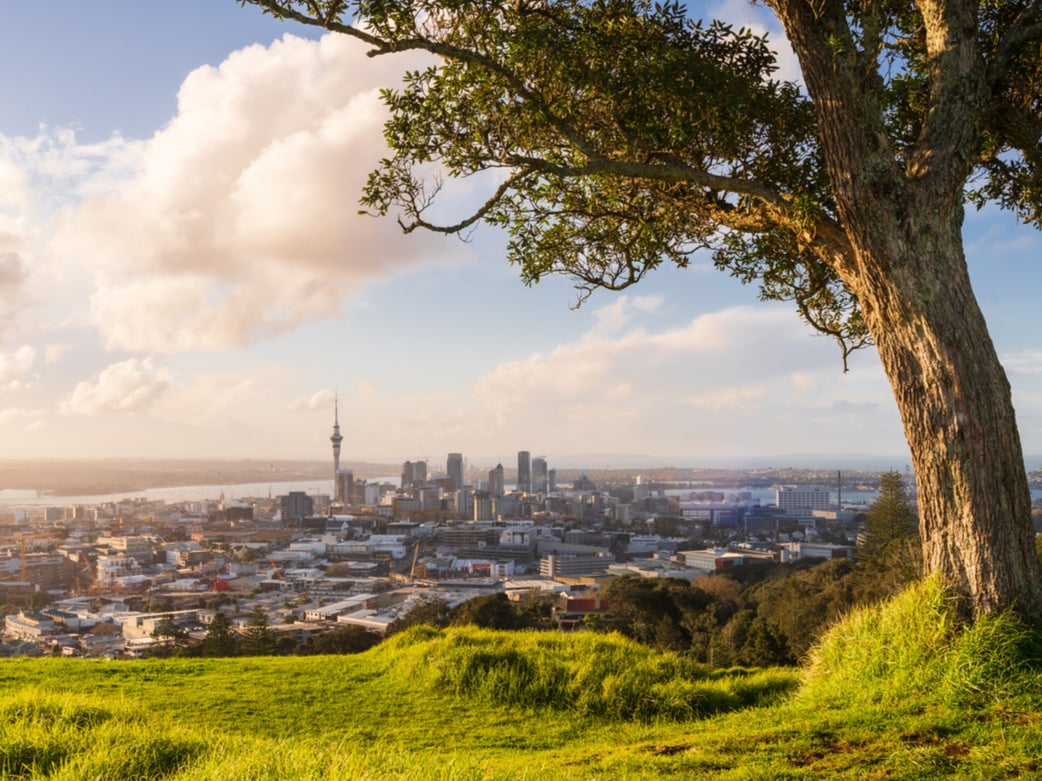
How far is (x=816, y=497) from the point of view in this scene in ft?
163

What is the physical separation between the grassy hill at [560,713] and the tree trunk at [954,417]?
0.29m

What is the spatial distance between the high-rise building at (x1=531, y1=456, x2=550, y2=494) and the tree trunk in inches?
2235

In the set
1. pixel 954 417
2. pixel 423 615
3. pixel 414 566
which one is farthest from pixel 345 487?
pixel 954 417

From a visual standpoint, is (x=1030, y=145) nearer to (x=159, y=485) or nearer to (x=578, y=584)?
(x=578, y=584)

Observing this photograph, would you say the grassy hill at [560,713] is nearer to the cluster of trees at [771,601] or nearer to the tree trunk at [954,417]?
the tree trunk at [954,417]

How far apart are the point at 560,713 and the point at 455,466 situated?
58.0m

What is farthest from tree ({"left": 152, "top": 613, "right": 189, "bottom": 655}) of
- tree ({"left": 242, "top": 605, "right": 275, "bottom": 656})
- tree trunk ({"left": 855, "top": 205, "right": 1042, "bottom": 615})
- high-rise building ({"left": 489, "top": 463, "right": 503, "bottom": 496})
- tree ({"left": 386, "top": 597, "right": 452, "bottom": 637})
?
high-rise building ({"left": 489, "top": 463, "right": 503, "bottom": 496})

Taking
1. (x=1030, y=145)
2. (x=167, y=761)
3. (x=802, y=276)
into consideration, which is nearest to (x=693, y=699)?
(x=167, y=761)

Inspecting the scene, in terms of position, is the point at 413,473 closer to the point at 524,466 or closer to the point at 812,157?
the point at 524,466

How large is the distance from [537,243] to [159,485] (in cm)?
5129

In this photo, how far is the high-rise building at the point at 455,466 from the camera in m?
63.2

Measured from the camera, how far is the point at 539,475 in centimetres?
6303

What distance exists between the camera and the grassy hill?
10.8 ft

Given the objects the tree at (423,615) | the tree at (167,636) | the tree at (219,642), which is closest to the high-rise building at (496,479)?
the tree at (423,615)
